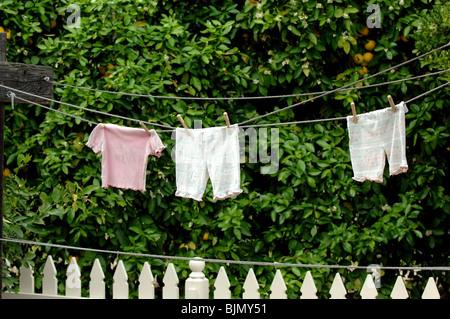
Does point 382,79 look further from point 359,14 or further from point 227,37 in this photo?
point 227,37

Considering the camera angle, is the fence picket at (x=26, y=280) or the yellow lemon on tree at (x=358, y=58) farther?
the yellow lemon on tree at (x=358, y=58)

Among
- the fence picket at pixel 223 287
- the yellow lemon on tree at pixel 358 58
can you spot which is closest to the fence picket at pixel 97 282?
the fence picket at pixel 223 287

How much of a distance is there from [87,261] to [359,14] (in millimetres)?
2891

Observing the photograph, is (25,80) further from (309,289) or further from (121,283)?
(309,289)

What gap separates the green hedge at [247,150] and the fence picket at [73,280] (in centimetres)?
18

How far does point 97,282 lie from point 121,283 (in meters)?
0.20

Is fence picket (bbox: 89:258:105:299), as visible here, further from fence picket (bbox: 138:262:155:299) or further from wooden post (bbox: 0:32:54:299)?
wooden post (bbox: 0:32:54:299)

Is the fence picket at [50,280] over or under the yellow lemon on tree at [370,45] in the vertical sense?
under

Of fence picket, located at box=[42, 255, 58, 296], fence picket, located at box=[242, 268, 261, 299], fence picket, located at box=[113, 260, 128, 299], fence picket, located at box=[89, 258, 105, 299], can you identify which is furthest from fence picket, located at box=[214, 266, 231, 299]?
fence picket, located at box=[42, 255, 58, 296]

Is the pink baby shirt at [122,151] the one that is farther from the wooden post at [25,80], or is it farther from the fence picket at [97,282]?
the fence picket at [97,282]

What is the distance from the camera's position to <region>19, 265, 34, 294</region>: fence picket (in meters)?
5.11

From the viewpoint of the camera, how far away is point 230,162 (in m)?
4.01

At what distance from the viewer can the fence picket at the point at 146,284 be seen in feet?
16.1

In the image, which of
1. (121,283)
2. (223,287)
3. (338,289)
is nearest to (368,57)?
(338,289)
